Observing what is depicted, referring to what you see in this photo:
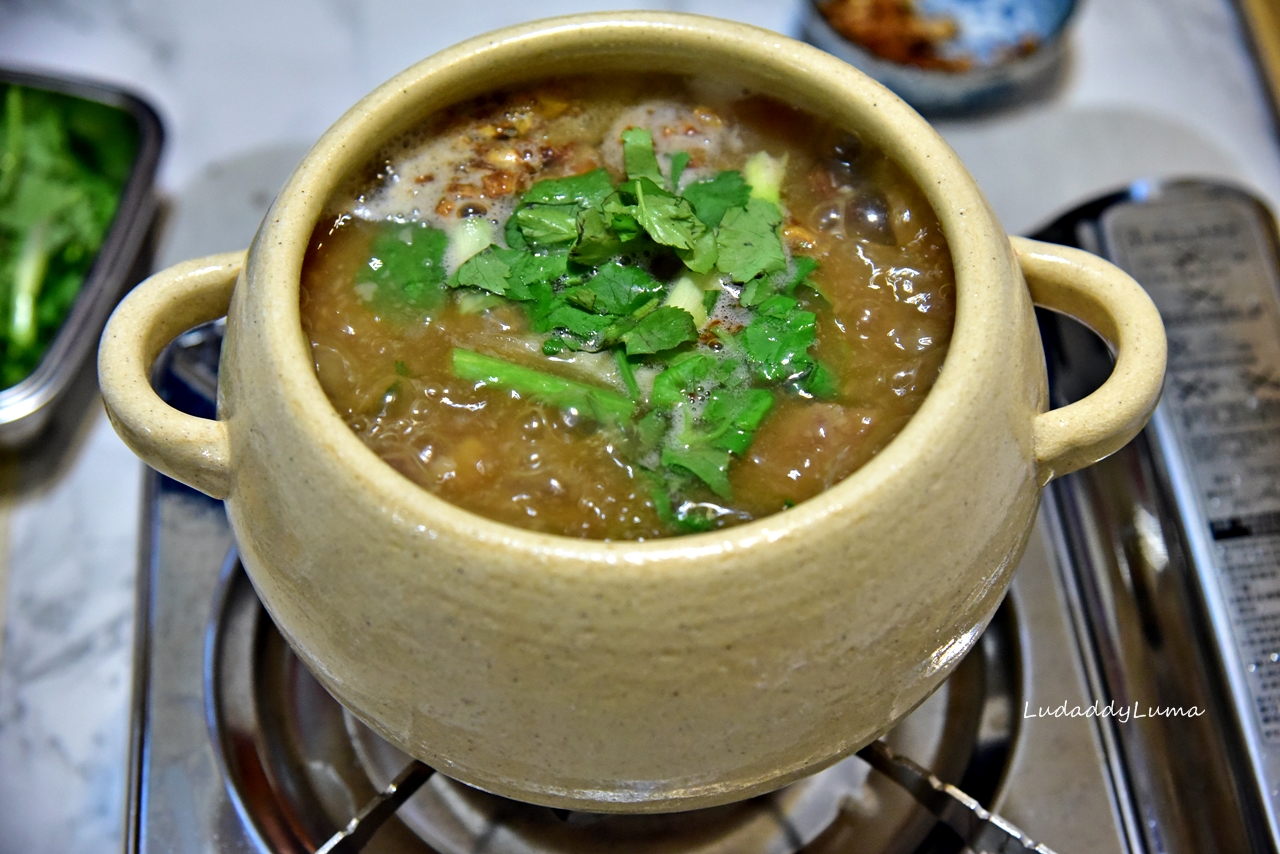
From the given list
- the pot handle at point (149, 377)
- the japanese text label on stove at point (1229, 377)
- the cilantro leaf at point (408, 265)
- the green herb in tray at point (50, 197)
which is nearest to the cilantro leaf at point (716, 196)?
the cilantro leaf at point (408, 265)

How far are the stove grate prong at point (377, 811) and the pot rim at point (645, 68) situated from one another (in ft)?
1.24

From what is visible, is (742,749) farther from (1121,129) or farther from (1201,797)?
(1121,129)

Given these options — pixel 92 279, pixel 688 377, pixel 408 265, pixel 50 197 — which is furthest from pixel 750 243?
pixel 50 197

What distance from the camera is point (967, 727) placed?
1157 mm

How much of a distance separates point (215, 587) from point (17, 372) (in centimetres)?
65

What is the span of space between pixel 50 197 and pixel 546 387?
4.20ft

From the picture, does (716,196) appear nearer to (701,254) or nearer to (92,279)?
(701,254)

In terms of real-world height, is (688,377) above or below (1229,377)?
above

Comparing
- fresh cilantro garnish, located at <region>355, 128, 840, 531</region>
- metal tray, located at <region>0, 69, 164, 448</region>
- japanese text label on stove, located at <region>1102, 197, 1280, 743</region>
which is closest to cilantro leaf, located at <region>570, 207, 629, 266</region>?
fresh cilantro garnish, located at <region>355, 128, 840, 531</region>

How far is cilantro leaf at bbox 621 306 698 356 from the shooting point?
0.91 m

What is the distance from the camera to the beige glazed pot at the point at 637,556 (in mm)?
729

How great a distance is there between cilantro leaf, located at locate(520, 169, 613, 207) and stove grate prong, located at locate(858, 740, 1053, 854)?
0.56 meters

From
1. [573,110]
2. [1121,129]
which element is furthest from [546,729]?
[1121,129]

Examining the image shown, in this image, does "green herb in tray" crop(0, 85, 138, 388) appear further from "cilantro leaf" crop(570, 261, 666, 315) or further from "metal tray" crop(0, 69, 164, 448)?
"cilantro leaf" crop(570, 261, 666, 315)
